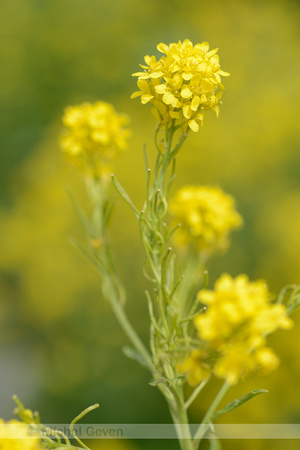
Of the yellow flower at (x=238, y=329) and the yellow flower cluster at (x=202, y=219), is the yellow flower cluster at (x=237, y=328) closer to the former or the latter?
the yellow flower at (x=238, y=329)

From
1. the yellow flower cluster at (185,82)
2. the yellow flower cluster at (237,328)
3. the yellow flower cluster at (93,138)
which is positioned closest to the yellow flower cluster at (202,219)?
the yellow flower cluster at (93,138)

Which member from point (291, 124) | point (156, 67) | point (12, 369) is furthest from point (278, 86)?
point (156, 67)

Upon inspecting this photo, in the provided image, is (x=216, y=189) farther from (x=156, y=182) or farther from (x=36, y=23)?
(x=36, y=23)

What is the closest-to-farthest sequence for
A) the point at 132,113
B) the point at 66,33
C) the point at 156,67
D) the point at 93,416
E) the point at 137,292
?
the point at 156,67
the point at 93,416
the point at 137,292
the point at 132,113
the point at 66,33

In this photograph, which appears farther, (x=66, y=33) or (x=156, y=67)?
(x=66, y=33)
